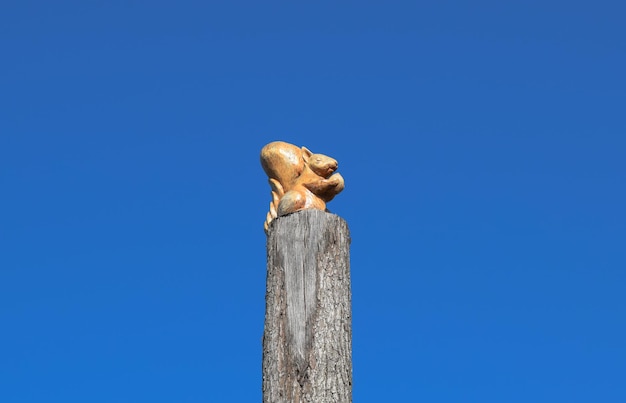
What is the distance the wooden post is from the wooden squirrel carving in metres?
0.63

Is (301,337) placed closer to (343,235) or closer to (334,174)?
(343,235)

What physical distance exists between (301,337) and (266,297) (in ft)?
1.00

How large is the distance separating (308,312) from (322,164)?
1197 mm

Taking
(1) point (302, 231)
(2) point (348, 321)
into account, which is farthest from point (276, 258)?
(2) point (348, 321)

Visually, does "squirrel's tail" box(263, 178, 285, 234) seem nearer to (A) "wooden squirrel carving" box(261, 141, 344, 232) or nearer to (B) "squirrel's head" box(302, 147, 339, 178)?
(A) "wooden squirrel carving" box(261, 141, 344, 232)

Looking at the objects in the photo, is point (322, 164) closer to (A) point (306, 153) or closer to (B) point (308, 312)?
(A) point (306, 153)

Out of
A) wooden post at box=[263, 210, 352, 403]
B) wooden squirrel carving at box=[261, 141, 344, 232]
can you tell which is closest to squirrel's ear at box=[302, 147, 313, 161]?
wooden squirrel carving at box=[261, 141, 344, 232]

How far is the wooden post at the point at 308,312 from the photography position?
4.03 m

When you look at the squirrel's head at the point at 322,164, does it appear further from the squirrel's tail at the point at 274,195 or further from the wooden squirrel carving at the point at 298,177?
the squirrel's tail at the point at 274,195

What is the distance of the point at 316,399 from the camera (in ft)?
13.1

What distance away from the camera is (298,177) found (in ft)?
16.9

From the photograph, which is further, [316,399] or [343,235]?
[343,235]

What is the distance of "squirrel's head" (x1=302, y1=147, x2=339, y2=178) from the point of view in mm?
5090

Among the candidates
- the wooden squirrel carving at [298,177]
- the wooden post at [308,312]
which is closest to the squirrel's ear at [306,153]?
the wooden squirrel carving at [298,177]
